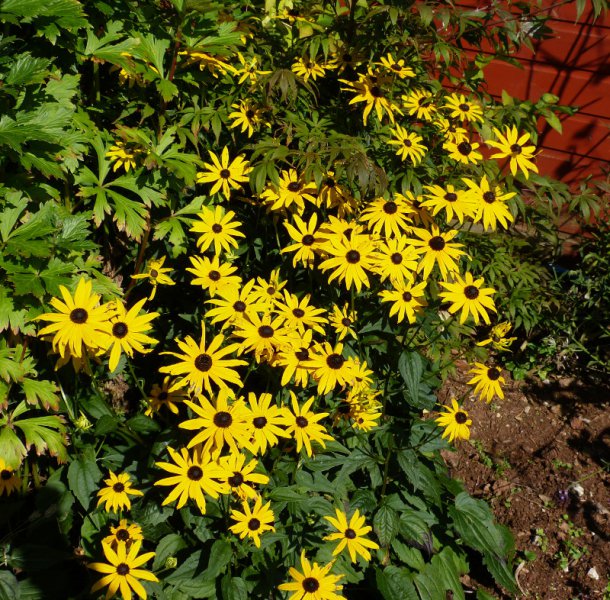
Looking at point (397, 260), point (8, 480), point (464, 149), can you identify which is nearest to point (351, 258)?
point (397, 260)

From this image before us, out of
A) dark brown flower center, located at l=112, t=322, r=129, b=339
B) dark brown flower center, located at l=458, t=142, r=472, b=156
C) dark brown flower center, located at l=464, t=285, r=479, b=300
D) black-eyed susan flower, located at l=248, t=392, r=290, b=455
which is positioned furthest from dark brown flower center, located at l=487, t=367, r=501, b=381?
dark brown flower center, located at l=112, t=322, r=129, b=339

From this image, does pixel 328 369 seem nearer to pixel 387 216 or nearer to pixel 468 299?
pixel 468 299

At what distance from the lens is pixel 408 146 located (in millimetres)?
2768

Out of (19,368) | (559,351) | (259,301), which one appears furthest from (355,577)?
(559,351)

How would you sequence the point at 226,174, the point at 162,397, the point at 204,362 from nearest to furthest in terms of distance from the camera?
the point at 204,362
the point at 162,397
the point at 226,174

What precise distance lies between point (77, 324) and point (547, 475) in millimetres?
2801

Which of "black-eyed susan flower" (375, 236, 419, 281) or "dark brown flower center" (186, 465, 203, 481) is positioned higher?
"black-eyed susan flower" (375, 236, 419, 281)

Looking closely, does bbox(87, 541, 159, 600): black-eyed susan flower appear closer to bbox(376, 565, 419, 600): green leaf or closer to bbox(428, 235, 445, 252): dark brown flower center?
bbox(376, 565, 419, 600): green leaf

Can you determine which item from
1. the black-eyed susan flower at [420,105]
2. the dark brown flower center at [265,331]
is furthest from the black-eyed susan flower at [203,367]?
the black-eyed susan flower at [420,105]

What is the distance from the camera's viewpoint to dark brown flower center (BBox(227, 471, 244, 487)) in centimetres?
207

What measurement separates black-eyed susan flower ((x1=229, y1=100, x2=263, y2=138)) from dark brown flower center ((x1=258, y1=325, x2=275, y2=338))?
1019 millimetres

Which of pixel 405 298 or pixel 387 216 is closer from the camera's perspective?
pixel 405 298

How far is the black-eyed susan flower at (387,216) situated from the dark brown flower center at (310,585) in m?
1.33

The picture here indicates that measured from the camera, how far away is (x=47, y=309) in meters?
2.17
